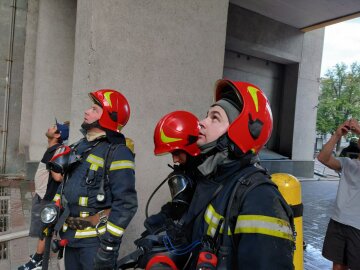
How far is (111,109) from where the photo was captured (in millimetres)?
2771

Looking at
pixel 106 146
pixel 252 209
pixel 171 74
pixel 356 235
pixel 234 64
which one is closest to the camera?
pixel 252 209

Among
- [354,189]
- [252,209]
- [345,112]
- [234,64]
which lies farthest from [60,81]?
[345,112]

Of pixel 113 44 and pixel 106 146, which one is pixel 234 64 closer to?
pixel 113 44

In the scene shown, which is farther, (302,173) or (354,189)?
(302,173)

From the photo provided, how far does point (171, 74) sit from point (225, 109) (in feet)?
7.46

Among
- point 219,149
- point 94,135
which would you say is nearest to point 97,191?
point 94,135

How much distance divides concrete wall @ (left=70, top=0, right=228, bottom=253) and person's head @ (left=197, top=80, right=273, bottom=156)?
82.3 inches

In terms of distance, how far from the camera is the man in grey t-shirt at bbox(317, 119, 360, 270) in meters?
3.23

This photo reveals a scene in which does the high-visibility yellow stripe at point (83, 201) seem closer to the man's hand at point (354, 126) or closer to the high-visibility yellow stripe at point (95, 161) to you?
the high-visibility yellow stripe at point (95, 161)

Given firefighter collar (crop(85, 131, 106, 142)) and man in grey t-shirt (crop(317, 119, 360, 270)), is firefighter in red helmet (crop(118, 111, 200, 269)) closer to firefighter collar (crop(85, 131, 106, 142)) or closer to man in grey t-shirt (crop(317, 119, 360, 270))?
firefighter collar (crop(85, 131, 106, 142))

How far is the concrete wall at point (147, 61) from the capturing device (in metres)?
3.39

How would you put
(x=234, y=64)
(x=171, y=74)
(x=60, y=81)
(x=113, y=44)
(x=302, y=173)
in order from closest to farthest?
(x=113, y=44), (x=171, y=74), (x=60, y=81), (x=234, y=64), (x=302, y=173)

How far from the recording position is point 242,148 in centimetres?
148

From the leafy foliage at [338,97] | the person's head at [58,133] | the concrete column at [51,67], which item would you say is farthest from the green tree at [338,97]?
the person's head at [58,133]
